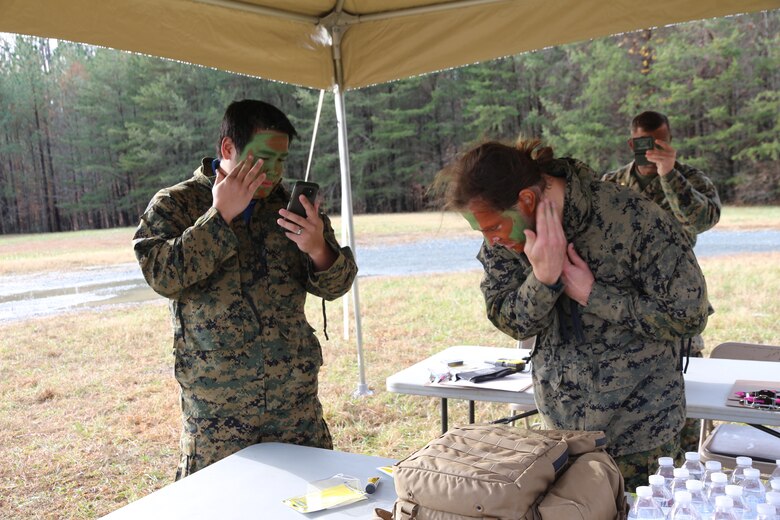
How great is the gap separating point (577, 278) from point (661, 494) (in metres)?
0.58

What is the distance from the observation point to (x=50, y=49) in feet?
28.6

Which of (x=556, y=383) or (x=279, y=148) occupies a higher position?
(x=279, y=148)

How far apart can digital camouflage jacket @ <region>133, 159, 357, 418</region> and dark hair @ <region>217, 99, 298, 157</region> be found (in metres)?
0.20

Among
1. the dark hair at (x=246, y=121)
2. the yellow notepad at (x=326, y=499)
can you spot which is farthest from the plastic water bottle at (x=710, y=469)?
the dark hair at (x=246, y=121)

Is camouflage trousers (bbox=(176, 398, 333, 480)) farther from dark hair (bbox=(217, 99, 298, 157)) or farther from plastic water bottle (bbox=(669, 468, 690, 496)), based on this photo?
plastic water bottle (bbox=(669, 468, 690, 496))

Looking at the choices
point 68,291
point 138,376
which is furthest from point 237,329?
point 68,291

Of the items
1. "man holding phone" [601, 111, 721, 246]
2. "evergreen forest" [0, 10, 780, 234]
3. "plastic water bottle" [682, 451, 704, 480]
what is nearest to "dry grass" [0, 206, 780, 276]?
"evergreen forest" [0, 10, 780, 234]

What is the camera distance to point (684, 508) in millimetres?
1074

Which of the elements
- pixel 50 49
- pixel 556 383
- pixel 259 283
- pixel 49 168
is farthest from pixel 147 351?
pixel 556 383

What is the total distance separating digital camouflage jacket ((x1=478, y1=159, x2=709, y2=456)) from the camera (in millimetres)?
1548

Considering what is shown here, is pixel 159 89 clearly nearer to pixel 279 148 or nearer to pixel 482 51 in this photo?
pixel 482 51

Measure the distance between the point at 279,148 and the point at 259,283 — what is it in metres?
0.40

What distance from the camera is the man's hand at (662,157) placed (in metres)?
3.23

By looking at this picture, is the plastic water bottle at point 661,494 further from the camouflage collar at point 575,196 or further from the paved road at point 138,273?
the paved road at point 138,273
